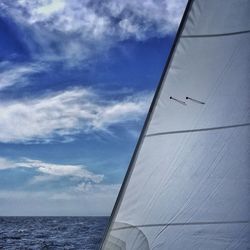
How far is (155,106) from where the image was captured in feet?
15.9

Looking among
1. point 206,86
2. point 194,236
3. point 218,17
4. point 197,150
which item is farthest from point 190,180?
point 218,17

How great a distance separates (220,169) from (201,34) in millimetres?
1388

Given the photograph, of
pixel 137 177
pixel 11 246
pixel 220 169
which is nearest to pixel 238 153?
pixel 220 169

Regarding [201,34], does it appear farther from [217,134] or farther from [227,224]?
[227,224]

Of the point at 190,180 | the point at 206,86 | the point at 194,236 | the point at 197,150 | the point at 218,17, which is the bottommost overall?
the point at 194,236

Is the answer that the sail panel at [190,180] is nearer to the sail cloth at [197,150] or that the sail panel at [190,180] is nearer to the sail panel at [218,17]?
the sail cloth at [197,150]

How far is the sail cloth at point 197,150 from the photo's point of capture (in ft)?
15.7

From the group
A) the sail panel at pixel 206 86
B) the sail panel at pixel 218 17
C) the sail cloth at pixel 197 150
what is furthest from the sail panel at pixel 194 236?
the sail panel at pixel 218 17

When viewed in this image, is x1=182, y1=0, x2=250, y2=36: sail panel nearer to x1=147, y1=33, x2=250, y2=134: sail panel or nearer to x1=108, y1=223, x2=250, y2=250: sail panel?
x1=147, y1=33, x2=250, y2=134: sail panel

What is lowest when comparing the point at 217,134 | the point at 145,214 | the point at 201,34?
the point at 145,214

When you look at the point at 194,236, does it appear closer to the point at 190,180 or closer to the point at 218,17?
the point at 190,180

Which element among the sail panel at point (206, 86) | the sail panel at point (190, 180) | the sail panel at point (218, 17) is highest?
the sail panel at point (218, 17)

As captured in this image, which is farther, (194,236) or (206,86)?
(206,86)

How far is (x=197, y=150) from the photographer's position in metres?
4.94
